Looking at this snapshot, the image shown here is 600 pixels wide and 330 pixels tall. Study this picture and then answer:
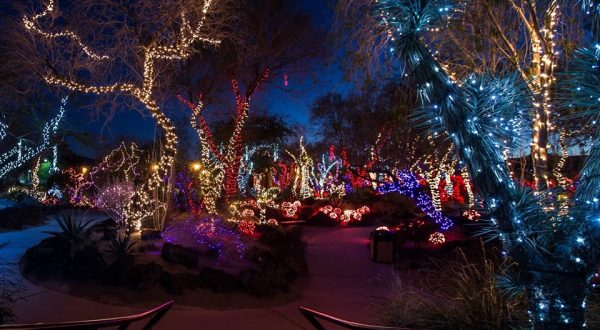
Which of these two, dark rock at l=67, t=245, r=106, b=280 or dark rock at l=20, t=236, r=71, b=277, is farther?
dark rock at l=20, t=236, r=71, b=277

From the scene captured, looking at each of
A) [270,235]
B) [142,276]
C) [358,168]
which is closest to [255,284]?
[142,276]

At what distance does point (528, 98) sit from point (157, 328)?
5.38m

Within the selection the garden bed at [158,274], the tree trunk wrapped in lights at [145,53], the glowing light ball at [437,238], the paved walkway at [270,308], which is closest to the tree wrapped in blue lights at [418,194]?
the glowing light ball at [437,238]

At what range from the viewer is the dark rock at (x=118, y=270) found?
8898mm

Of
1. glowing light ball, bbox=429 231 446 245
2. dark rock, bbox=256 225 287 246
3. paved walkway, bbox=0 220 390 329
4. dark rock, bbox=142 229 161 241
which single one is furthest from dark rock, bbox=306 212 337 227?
dark rock, bbox=142 229 161 241

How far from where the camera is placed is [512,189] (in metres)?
4.36

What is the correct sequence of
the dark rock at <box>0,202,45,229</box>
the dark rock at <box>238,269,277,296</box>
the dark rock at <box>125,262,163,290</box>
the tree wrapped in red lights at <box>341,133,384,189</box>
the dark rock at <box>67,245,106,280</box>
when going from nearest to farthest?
the dark rock at <box>125,262,163,290</box>, the dark rock at <box>67,245,106,280</box>, the dark rock at <box>238,269,277,296</box>, the dark rock at <box>0,202,45,229</box>, the tree wrapped in red lights at <box>341,133,384,189</box>

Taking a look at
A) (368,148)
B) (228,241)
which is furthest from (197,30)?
(368,148)

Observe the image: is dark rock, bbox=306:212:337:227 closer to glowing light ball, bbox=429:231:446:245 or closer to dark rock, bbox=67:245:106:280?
glowing light ball, bbox=429:231:446:245

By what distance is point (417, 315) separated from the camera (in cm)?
591

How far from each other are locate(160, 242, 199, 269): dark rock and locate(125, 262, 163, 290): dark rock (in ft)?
3.35

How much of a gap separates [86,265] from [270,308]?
3.38 metres

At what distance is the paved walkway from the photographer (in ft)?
24.4

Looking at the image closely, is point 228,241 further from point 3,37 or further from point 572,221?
point 572,221
